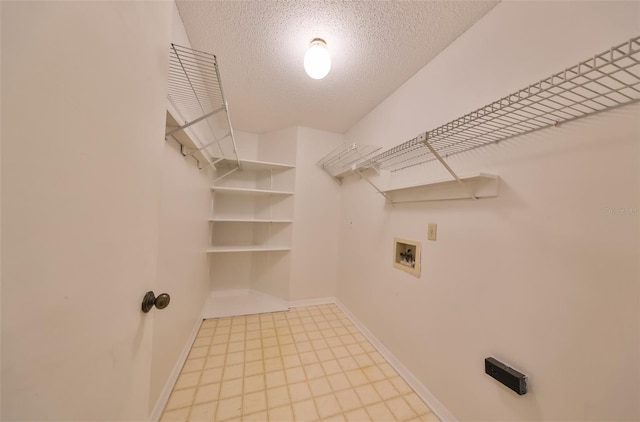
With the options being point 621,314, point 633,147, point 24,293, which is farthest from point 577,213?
point 24,293

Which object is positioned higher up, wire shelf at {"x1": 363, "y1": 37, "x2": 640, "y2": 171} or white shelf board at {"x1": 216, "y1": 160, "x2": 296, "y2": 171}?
white shelf board at {"x1": 216, "y1": 160, "x2": 296, "y2": 171}

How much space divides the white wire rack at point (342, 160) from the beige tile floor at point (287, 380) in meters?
1.72

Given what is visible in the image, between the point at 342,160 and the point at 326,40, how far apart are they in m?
1.25

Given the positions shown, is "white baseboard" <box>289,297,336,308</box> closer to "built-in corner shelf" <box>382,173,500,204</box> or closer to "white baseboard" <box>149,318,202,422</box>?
"white baseboard" <box>149,318,202,422</box>

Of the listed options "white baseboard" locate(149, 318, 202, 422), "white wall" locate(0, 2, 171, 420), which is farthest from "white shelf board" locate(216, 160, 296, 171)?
"white wall" locate(0, 2, 171, 420)

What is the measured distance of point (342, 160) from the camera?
252cm

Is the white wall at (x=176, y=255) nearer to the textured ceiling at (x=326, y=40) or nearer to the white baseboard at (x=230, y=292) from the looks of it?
the textured ceiling at (x=326, y=40)

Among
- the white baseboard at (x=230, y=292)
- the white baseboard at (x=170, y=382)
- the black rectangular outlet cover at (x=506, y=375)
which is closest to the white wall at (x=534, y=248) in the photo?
the black rectangular outlet cover at (x=506, y=375)

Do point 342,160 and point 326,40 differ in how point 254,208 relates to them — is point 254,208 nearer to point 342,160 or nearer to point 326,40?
point 342,160

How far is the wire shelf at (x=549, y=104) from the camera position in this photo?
611mm

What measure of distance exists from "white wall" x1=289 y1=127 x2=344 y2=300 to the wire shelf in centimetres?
124

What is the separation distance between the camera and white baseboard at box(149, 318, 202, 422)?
117 cm

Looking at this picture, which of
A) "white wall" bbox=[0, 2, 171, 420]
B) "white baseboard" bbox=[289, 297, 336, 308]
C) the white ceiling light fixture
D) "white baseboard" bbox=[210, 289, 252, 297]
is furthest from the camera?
"white baseboard" bbox=[210, 289, 252, 297]

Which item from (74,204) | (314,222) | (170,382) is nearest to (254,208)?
(314,222)
